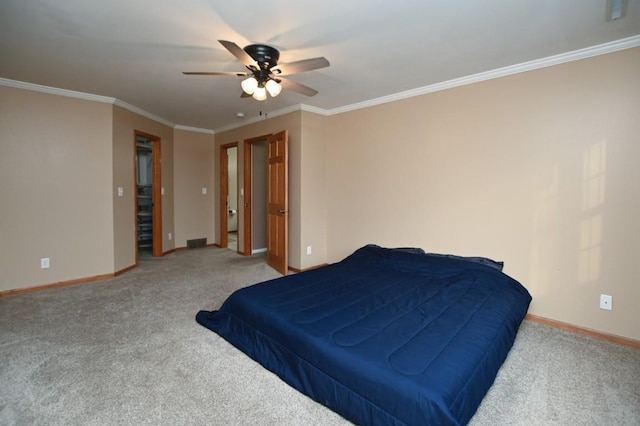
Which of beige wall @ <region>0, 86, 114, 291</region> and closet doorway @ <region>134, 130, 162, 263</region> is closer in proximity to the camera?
beige wall @ <region>0, 86, 114, 291</region>

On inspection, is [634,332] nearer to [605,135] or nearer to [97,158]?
[605,135]

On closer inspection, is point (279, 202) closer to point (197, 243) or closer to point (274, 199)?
point (274, 199)

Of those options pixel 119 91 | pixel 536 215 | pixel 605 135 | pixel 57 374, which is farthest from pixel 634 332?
pixel 119 91

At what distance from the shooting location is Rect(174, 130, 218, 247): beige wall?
19.3 ft

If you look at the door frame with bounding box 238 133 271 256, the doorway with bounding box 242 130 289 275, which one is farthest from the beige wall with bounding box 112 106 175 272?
the doorway with bounding box 242 130 289 275

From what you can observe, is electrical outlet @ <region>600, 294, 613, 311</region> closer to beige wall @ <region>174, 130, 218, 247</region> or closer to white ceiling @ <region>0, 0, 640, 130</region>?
white ceiling @ <region>0, 0, 640, 130</region>

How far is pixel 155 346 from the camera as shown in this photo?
2.43 meters

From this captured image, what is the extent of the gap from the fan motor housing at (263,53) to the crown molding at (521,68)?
5.89 feet

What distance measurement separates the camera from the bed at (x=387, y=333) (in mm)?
1489

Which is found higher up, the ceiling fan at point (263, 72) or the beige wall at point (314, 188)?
the ceiling fan at point (263, 72)

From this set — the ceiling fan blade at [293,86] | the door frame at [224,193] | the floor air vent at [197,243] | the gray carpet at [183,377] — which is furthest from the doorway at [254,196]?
the ceiling fan blade at [293,86]

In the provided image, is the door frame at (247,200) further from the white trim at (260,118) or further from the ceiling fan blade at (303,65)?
the ceiling fan blade at (303,65)

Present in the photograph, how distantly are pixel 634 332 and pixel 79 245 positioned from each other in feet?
19.2

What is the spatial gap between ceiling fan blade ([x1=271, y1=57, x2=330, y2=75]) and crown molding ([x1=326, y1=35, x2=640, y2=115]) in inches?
69.5
